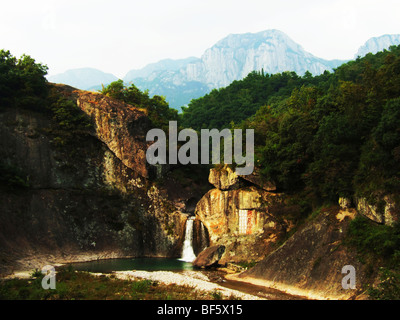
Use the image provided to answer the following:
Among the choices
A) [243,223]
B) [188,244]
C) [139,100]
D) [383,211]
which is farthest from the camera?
[139,100]

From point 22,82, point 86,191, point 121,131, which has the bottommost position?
point 86,191

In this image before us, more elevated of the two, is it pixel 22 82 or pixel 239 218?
pixel 22 82

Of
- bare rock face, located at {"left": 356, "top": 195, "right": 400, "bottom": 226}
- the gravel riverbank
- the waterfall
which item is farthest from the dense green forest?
the waterfall

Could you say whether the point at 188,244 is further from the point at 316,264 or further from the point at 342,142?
the point at 342,142

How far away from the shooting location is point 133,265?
38.7 metres

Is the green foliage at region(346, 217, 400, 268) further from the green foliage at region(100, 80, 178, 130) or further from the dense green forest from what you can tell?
the green foliage at region(100, 80, 178, 130)

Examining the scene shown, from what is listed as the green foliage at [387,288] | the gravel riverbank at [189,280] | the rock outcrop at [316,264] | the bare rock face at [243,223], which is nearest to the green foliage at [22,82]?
the bare rock face at [243,223]

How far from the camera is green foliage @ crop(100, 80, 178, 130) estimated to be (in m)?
58.0

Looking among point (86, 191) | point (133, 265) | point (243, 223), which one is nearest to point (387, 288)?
point (243, 223)

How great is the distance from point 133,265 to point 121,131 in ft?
59.7

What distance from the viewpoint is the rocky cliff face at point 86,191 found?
132 ft

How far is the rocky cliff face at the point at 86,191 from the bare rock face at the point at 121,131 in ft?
0.41
